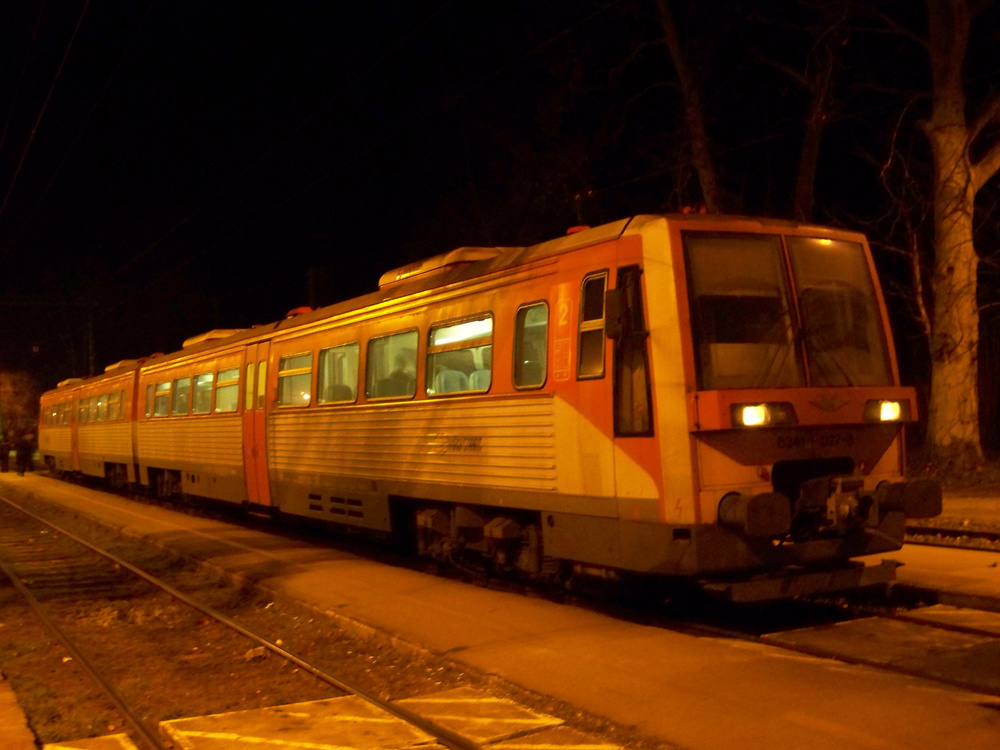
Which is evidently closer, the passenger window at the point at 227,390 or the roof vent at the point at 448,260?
the roof vent at the point at 448,260

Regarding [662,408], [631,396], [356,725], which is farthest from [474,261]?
[356,725]

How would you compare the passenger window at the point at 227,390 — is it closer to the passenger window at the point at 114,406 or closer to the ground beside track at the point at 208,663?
the ground beside track at the point at 208,663

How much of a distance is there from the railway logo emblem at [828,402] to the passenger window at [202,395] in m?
12.1

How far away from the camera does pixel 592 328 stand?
8148 millimetres

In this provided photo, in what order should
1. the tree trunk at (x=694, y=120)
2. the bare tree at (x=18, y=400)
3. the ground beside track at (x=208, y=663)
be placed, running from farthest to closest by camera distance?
1. the bare tree at (x=18, y=400)
2. the tree trunk at (x=694, y=120)
3. the ground beside track at (x=208, y=663)

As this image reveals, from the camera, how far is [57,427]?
3409 cm

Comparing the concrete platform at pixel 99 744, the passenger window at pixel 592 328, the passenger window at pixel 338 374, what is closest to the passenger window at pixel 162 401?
the passenger window at pixel 338 374

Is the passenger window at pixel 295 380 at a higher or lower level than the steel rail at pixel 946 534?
higher

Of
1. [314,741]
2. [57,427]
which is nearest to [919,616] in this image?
[314,741]

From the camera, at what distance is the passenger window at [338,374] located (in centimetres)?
1223

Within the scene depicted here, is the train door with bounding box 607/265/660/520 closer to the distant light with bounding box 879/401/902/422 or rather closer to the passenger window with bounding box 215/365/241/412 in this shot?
the distant light with bounding box 879/401/902/422

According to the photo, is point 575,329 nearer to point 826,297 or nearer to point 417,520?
point 826,297

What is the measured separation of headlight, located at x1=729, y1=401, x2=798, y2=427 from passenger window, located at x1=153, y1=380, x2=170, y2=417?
15.3m

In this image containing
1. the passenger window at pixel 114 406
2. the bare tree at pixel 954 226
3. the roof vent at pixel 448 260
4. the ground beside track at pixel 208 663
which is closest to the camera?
the ground beside track at pixel 208 663
